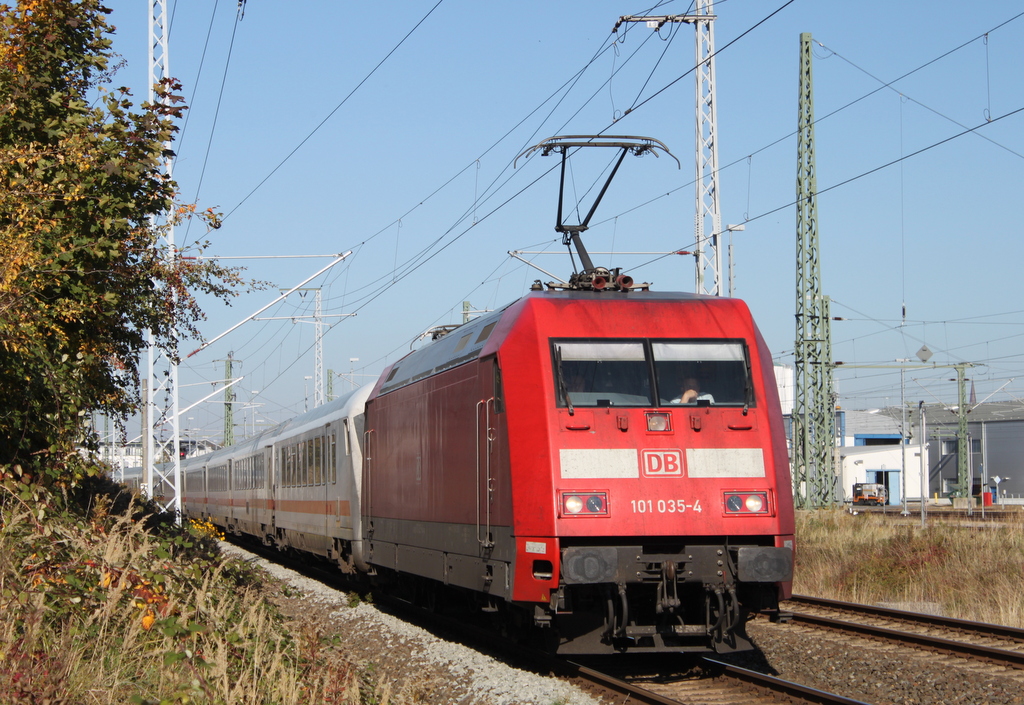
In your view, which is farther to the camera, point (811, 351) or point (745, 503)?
point (811, 351)

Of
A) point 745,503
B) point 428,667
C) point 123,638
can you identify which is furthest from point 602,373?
point 123,638

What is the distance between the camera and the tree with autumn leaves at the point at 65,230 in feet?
29.2

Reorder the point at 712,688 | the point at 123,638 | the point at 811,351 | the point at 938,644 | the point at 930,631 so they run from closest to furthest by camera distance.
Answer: the point at 123,638
the point at 712,688
the point at 938,644
the point at 930,631
the point at 811,351

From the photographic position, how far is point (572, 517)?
8961 mm

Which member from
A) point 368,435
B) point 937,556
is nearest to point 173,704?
point 368,435

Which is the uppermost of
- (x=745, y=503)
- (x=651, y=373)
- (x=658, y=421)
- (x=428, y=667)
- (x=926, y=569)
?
(x=651, y=373)

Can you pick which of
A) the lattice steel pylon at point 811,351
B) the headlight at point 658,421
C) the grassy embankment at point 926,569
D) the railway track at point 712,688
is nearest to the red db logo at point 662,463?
the headlight at point 658,421

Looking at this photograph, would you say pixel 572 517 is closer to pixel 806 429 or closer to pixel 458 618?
pixel 458 618

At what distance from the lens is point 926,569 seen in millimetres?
17156

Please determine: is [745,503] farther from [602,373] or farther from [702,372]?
[602,373]

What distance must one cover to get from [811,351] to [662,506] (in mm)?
18572

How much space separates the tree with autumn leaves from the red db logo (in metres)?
5.06

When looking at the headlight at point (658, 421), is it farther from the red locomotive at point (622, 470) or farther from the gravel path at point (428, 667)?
the gravel path at point (428, 667)

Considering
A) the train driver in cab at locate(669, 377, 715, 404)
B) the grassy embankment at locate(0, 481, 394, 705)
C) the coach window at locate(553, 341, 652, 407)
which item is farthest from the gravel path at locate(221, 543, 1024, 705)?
the train driver in cab at locate(669, 377, 715, 404)
